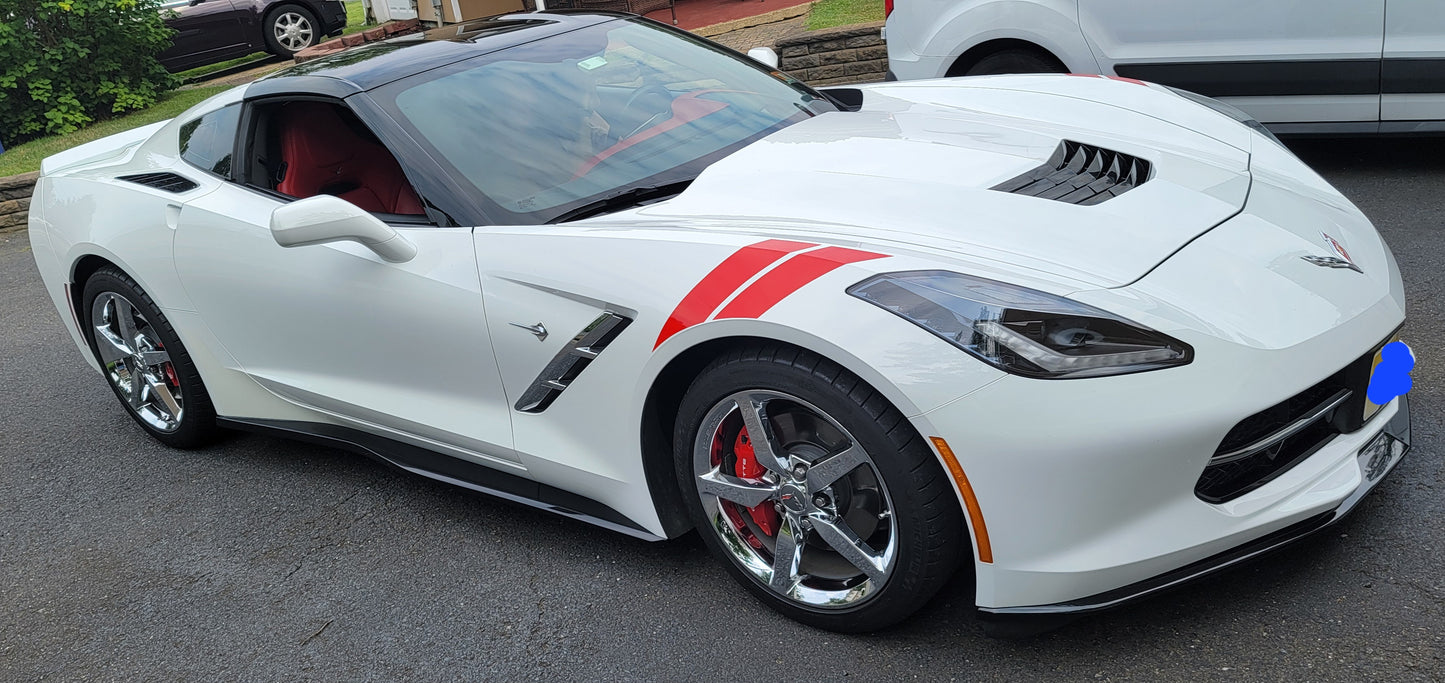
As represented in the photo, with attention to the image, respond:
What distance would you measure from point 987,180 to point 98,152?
11.5 ft

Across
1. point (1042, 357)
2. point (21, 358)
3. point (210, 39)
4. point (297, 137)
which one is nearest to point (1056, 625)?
point (1042, 357)

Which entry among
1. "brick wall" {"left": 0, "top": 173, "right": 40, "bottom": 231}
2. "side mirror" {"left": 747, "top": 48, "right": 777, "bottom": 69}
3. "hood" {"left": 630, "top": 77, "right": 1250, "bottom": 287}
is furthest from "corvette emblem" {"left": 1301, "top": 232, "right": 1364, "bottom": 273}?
"brick wall" {"left": 0, "top": 173, "right": 40, "bottom": 231}

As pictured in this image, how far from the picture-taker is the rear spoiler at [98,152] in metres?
4.20

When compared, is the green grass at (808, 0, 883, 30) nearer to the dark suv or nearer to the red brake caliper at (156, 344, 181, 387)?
the red brake caliper at (156, 344, 181, 387)

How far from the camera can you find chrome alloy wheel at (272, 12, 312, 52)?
14.2m

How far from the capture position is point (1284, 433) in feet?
7.00

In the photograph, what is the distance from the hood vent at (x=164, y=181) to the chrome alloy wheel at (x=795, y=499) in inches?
85.2

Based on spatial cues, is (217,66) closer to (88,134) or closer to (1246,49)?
(88,134)

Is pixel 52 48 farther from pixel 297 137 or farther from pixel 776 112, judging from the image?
pixel 776 112

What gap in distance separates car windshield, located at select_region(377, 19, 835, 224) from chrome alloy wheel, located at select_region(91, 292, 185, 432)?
1.56 meters

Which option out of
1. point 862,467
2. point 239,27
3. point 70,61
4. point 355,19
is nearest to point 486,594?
point 862,467

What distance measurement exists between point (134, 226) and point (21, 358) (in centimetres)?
221

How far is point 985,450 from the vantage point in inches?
81.1

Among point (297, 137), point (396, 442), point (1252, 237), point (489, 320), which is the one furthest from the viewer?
point (297, 137)
